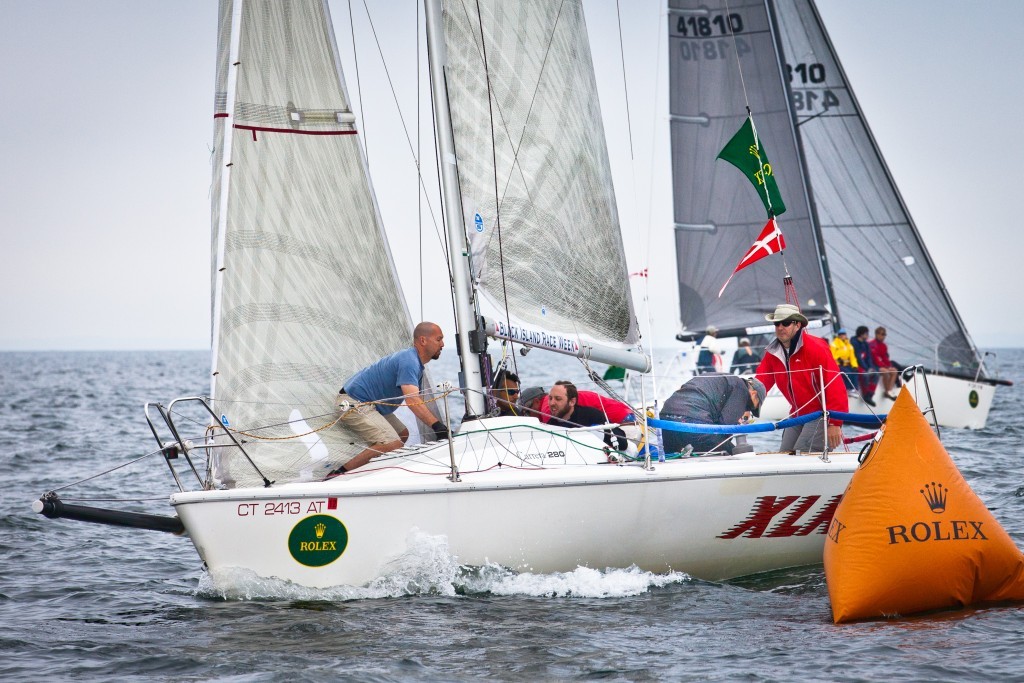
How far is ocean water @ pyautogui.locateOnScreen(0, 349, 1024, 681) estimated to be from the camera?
547 centimetres

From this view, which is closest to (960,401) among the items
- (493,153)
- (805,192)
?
(805,192)

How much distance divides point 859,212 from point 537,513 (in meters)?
13.9

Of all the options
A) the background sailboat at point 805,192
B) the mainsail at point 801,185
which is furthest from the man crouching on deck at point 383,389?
the background sailboat at point 805,192

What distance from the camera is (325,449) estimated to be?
730cm

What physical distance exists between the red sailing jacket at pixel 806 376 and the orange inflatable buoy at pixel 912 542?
0.89 meters

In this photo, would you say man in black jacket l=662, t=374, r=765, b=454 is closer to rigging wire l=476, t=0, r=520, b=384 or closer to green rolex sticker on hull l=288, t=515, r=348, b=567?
rigging wire l=476, t=0, r=520, b=384

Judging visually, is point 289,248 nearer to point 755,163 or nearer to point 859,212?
point 755,163

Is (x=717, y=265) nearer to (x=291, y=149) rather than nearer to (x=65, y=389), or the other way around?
(x=291, y=149)

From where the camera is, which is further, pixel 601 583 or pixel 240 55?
pixel 240 55

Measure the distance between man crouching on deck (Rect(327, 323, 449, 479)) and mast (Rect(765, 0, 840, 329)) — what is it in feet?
41.1

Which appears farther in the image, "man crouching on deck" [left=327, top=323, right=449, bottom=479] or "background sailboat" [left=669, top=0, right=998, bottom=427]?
"background sailboat" [left=669, top=0, right=998, bottom=427]

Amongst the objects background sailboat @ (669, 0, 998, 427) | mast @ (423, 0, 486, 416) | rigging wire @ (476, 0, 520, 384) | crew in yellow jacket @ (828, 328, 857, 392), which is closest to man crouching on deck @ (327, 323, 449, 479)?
mast @ (423, 0, 486, 416)

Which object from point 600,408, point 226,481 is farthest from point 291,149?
point 600,408

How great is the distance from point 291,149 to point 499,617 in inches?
134
